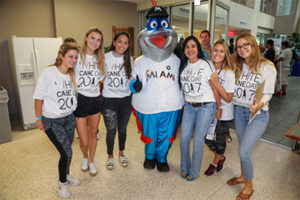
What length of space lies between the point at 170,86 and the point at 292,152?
2.09 meters

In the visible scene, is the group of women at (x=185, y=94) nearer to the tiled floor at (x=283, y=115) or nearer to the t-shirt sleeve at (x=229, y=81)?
the t-shirt sleeve at (x=229, y=81)

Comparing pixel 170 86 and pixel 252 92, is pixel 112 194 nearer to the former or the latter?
pixel 170 86

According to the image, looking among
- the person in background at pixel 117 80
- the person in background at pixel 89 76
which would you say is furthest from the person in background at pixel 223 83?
the person in background at pixel 89 76

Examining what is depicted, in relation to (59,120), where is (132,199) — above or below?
below

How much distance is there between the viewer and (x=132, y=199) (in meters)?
1.97

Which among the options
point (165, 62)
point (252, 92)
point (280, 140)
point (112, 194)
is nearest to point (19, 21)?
point (165, 62)

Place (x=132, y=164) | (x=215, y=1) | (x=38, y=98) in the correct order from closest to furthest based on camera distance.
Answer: (x=38, y=98) < (x=132, y=164) < (x=215, y=1)

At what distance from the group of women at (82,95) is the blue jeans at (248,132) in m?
1.16

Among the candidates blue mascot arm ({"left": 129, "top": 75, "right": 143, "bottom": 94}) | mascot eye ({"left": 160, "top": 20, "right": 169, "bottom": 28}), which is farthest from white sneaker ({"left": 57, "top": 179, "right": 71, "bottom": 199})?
mascot eye ({"left": 160, "top": 20, "right": 169, "bottom": 28})

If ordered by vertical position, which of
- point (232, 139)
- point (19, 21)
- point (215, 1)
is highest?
point (215, 1)

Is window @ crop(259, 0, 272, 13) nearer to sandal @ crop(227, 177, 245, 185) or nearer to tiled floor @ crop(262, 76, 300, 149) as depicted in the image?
tiled floor @ crop(262, 76, 300, 149)

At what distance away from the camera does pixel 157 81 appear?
2107mm

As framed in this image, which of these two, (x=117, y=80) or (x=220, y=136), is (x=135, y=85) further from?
(x=220, y=136)

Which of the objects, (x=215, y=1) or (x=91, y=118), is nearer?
(x=91, y=118)
